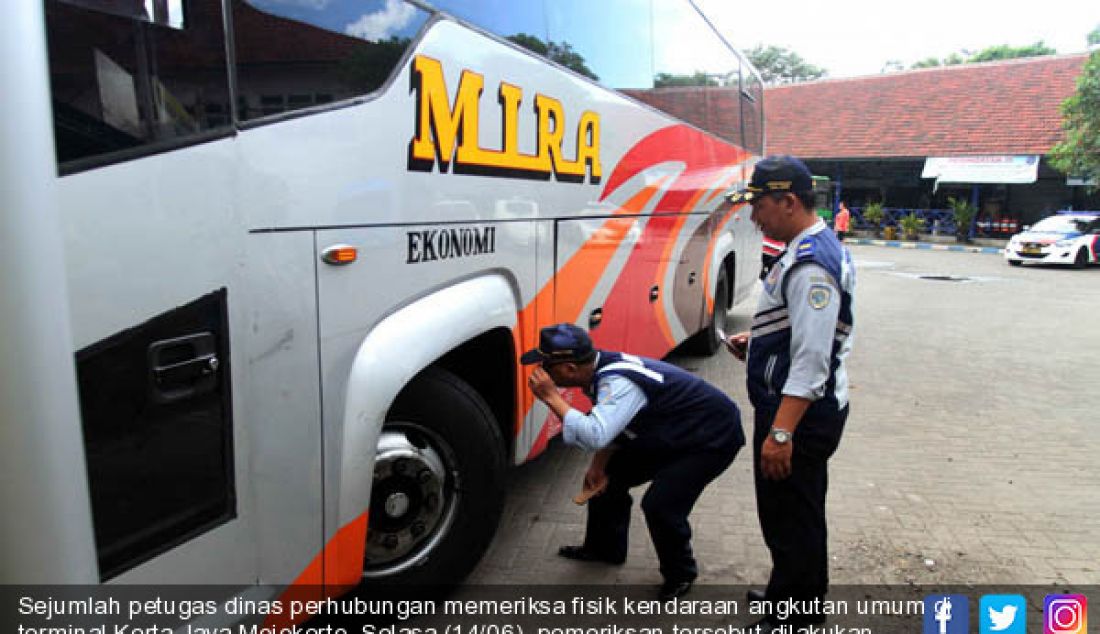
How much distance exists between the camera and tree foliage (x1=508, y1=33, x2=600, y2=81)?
348cm

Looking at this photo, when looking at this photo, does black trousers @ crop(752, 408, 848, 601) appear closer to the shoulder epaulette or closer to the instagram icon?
the shoulder epaulette

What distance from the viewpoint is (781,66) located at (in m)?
57.7

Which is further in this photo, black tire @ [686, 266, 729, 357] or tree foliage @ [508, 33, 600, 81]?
black tire @ [686, 266, 729, 357]

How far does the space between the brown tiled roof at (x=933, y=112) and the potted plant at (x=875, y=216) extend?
198cm

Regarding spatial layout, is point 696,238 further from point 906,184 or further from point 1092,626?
point 906,184

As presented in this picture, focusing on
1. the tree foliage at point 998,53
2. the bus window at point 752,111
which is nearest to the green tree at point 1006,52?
the tree foliage at point 998,53

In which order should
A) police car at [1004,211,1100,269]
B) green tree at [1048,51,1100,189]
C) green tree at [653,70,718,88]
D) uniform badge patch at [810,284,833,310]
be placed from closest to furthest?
A: uniform badge patch at [810,284,833,310] → green tree at [653,70,718,88] → police car at [1004,211,1100,269] → green tree at [1048,51,1100,189]

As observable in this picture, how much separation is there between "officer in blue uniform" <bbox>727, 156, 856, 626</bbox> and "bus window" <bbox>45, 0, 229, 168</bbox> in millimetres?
1815

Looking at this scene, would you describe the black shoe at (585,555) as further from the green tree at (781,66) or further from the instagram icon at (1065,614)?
the green tree at (781,66)

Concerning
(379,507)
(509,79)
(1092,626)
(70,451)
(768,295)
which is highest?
(509,79)

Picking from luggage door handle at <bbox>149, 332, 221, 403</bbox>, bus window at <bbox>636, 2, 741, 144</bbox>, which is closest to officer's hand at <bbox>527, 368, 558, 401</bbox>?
luggage door handle at <bbox>149, 332, 221, 403</bbox>

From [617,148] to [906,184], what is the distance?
2821 centimetres

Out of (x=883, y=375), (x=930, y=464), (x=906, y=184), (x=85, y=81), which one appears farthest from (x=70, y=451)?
(x=906, y=184)

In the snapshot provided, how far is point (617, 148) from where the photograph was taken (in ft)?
15.2
